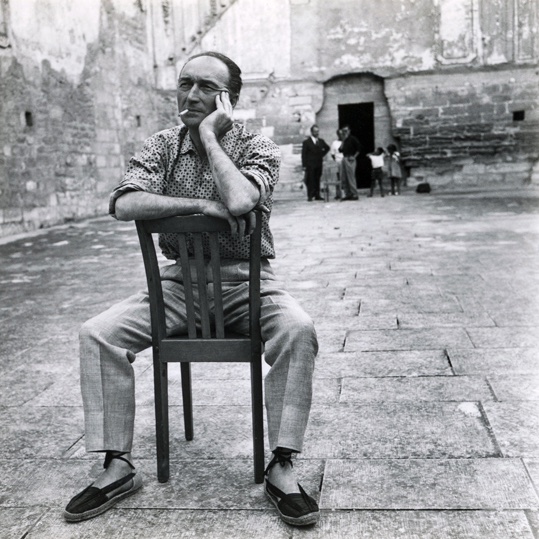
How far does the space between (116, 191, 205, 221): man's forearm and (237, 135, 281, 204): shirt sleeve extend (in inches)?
7.0

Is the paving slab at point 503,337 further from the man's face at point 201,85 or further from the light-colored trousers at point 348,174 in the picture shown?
the light-colored trousers at point 348,174

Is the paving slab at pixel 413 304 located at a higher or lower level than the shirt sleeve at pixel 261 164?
lower

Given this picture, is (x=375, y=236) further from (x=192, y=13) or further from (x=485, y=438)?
Answer: (x=192, y=13)

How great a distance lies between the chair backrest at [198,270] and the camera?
205 centimetres

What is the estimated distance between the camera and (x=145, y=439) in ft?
8.49

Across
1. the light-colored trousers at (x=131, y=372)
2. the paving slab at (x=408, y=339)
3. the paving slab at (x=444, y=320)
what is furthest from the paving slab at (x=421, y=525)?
the paving slab at (x=444, y=320)

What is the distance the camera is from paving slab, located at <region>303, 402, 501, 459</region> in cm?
236

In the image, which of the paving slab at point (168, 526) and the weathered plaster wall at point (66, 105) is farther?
the weathered plaster wall at point (66, 105)

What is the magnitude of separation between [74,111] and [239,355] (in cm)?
1084

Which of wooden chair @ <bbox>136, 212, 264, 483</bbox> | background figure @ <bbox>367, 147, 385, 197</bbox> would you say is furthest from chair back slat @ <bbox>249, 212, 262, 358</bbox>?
background figure @ <bbox>367, 147, 385, 197</bbox>

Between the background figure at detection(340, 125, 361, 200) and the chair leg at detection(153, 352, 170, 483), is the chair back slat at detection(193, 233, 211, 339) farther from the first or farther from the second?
the background figure at detection(340, 125, 361, 200)

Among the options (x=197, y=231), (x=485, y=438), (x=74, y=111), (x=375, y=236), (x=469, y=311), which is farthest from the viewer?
(x=74, y=111)

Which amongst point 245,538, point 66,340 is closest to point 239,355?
point 245,538

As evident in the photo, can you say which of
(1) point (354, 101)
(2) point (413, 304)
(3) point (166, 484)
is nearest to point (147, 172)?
(3) point (166, 484)
